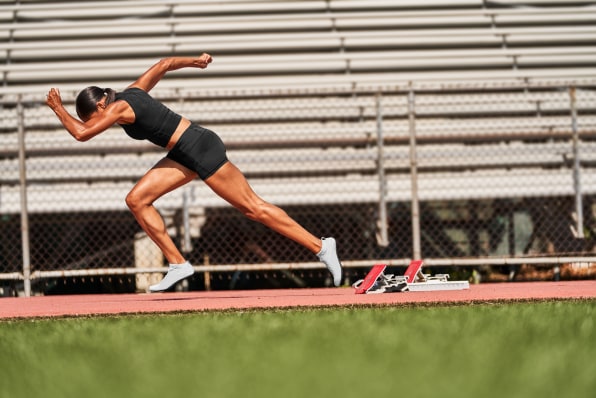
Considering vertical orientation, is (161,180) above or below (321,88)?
below

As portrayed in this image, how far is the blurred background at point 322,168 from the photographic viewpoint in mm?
8914

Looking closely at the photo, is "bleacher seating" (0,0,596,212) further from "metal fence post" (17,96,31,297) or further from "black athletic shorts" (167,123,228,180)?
"black athletic shorts" (167,123,228,180)

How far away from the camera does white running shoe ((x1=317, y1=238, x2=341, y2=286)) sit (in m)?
6.14

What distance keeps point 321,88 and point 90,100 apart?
3362 millimetres

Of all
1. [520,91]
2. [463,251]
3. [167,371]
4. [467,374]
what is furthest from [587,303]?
[520,91]

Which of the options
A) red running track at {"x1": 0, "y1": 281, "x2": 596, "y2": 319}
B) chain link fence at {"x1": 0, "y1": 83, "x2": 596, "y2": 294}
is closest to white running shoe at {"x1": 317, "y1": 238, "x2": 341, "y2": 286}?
red running track at {"x1": 0, "y1": 281, "x2": 596, "y2": 319}

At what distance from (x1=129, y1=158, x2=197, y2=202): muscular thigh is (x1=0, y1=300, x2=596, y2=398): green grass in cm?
132

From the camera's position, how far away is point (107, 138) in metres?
9.42

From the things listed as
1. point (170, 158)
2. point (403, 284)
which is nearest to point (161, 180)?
point (170, 158)

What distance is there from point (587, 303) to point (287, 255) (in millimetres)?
4682

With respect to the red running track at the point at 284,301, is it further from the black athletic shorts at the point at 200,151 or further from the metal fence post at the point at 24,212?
the metal fence post at the point at 24,212

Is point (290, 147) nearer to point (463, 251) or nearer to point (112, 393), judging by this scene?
point (463, 251)

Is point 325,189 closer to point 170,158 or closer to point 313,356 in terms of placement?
point 170,158

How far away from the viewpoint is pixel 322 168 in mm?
9164
